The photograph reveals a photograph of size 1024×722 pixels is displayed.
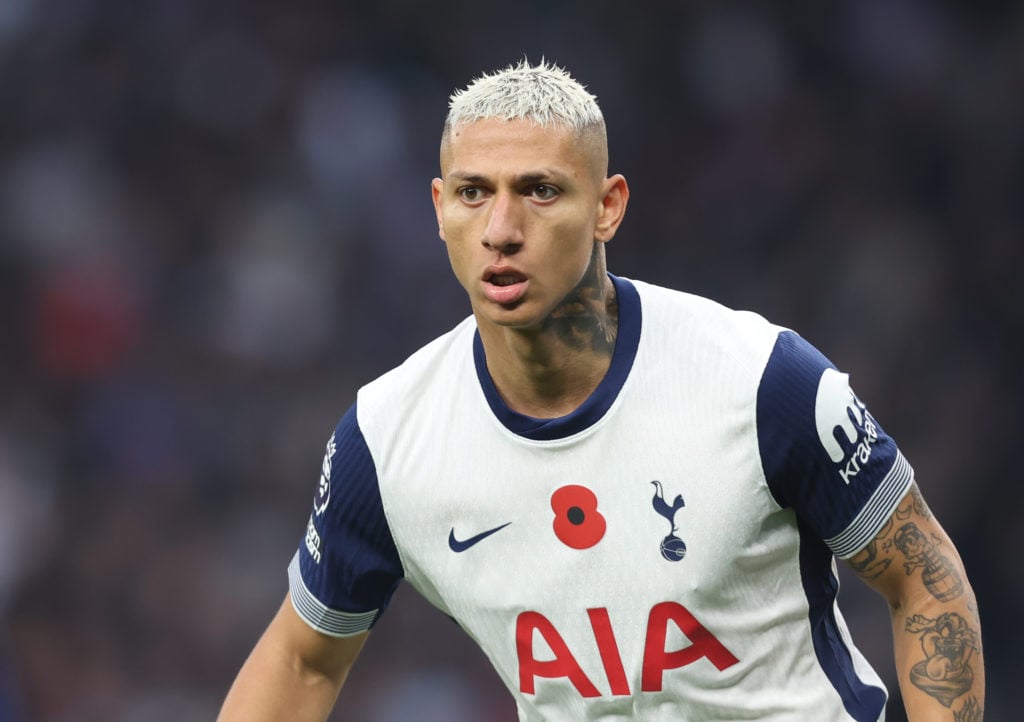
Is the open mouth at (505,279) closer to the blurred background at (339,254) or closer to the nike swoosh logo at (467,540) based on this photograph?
the nike swoosh logo at (467,540)

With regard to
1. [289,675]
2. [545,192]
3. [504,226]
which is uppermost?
[545,192]

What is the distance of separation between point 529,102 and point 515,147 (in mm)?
122

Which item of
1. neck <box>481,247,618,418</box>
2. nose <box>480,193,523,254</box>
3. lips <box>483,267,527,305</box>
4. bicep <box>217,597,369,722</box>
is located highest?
nose <box>480,193,523,254</box>

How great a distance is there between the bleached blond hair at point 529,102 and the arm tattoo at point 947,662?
1.42 metres

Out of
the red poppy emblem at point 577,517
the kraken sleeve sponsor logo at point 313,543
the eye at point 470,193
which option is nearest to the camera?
the eye at point 470,193

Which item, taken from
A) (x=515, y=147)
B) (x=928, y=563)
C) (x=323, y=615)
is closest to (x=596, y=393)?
(x=515, y=147)

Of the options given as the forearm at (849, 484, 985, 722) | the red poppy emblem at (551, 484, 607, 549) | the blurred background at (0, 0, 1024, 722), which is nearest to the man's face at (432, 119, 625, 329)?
the red poppy emblem at (551, 484, 607, 549)

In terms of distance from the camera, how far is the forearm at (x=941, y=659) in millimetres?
3404

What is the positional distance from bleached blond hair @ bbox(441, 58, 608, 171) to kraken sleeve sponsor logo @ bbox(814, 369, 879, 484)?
29.6 inches

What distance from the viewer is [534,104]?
346 centimetres

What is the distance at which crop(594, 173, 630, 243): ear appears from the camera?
359 cm

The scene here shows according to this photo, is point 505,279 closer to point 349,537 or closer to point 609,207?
point 609,207

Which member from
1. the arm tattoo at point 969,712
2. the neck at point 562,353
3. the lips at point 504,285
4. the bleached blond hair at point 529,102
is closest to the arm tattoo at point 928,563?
the arm tattoo at point 969,712

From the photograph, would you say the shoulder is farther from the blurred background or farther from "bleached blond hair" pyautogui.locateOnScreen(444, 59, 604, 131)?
the blurred background
